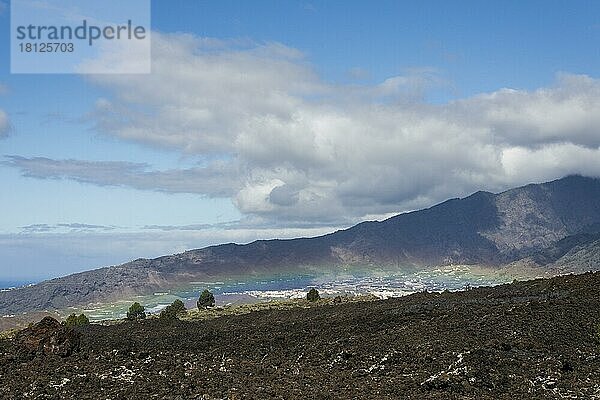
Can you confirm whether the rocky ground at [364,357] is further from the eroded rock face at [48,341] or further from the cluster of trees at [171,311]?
the cluster of trees at [171,311]

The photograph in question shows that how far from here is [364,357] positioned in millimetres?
34094

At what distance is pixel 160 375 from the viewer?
30719 millimetres

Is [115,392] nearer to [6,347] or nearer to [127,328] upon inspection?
[6,347]

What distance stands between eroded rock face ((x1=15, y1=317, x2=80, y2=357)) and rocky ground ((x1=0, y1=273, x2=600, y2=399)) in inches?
7.4

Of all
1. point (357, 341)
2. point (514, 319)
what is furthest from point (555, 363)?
point (357, 341)

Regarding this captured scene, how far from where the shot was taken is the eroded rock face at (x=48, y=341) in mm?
39000

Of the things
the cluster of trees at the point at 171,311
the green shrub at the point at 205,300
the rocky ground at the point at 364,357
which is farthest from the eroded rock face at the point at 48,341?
the green shrub at the point at 205,300

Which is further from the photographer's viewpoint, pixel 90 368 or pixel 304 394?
pixel 90 368

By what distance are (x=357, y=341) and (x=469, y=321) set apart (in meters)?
7.82

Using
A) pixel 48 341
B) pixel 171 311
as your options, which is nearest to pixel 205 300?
Answer: pixel 171 311

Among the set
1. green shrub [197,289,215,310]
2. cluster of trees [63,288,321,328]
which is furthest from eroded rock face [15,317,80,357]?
green shrub [197,289,215,310]

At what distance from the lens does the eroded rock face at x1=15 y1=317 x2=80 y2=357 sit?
39.0 meters

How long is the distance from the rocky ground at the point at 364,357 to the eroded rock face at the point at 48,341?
0.19 m

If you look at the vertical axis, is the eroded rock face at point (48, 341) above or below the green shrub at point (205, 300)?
above
